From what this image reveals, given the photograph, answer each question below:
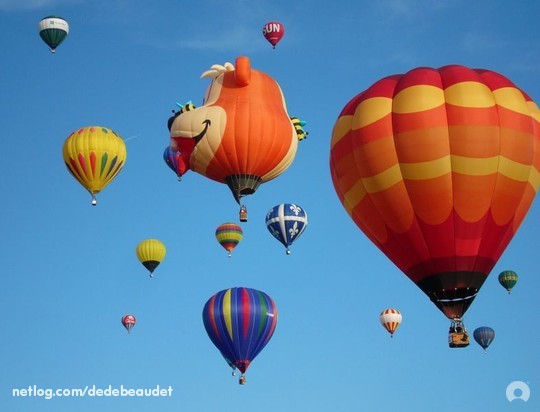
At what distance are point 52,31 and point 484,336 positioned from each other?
63.7ft

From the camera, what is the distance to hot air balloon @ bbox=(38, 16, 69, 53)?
40.6 metres

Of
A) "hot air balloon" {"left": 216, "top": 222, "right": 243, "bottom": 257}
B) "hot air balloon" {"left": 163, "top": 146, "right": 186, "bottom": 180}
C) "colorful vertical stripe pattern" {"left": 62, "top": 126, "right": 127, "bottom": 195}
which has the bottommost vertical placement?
"hot air balloon" {"left": 163, "top": 146, "right": 186, "bottom": 180}

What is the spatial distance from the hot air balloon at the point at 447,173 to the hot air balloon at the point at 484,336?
1937 cm

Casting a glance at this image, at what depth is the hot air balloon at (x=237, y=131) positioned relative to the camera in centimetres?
3281

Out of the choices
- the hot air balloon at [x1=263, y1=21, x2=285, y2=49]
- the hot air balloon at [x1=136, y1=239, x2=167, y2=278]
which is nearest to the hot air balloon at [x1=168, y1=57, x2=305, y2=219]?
the hot air balloon at [x1=263, y1=21, x2=285, y2=49]

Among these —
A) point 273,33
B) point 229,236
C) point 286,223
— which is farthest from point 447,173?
point 229,236

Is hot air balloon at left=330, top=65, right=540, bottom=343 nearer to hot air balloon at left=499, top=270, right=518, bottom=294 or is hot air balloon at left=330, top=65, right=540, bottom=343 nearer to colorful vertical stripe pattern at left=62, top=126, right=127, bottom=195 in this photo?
colorful vertical stripe pattern at left=62, top=126, right=127, bottom=195

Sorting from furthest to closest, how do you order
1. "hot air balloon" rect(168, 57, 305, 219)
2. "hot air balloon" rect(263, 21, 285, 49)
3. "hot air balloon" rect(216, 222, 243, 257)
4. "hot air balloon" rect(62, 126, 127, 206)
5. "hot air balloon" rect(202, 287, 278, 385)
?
"hot air balloon" rect(216, 222, 243, 257) → "hot air balloon" rect(263, 21, 285, 49) → "hot air balloon" rect(202, 287, 278, 385) → "hot air balloon" rect(62, 126, 127, 206) → "hot air balloon" rect(168, 57, 305, 219)

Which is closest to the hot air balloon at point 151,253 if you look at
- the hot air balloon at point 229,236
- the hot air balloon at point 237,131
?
the hot air balloon at point 229,236

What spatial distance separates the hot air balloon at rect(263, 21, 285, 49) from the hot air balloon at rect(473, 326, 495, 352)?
1381 cm

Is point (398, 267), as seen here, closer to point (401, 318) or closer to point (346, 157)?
point (346, 157)

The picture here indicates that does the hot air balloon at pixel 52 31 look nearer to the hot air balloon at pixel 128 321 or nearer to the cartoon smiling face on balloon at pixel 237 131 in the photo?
the cartoon smiling face on balloon at pixel 237 131

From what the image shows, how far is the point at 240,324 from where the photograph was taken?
1431 inches

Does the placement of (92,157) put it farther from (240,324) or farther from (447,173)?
(447,173)
